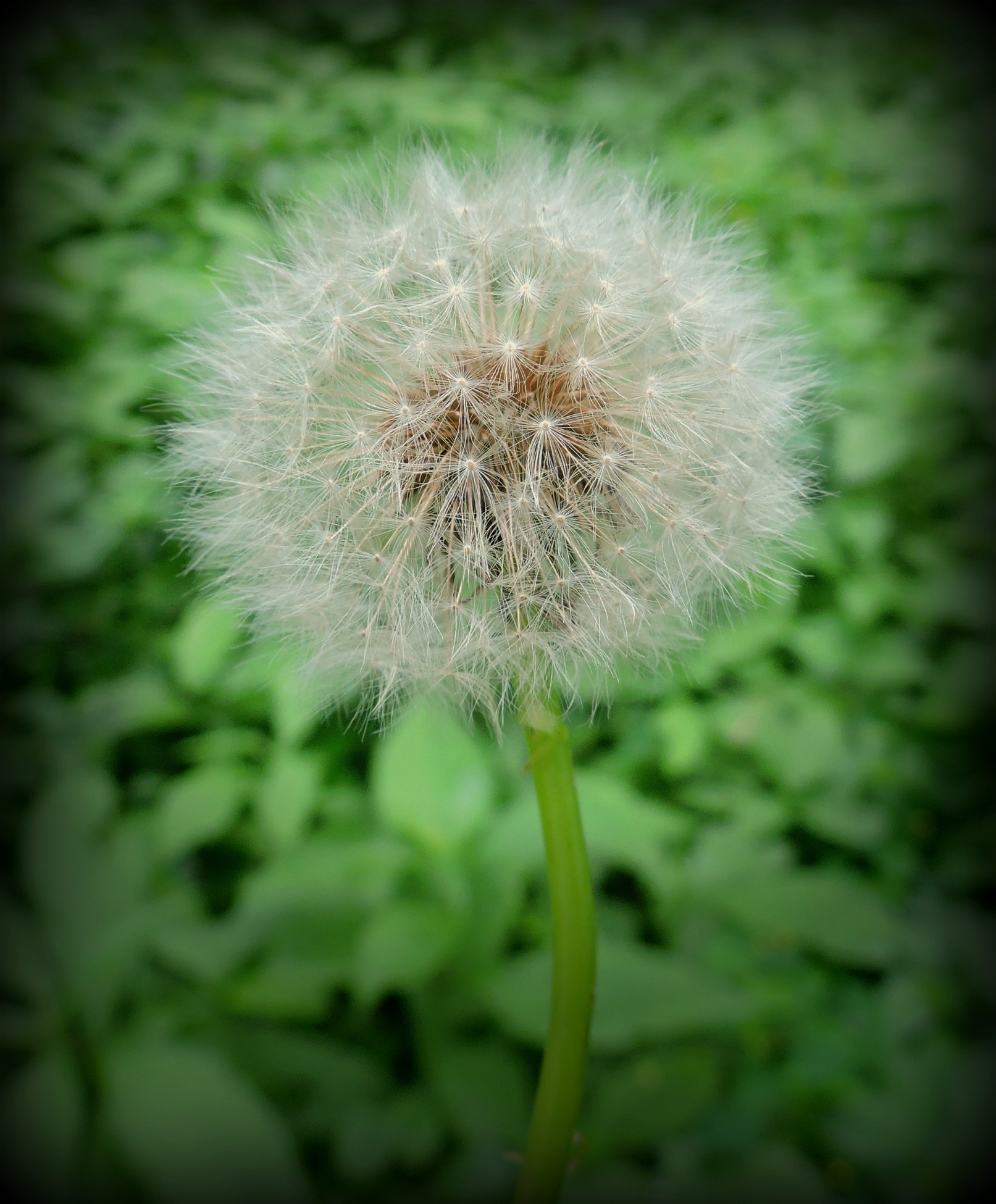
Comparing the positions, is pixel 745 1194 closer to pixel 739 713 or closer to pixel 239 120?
pixel 739 713

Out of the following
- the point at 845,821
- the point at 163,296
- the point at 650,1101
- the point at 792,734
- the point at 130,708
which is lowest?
the point at 650,1101

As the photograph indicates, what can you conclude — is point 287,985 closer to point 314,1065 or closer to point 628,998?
point 314,1065

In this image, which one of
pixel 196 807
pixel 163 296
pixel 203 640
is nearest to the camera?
pixel 196 807

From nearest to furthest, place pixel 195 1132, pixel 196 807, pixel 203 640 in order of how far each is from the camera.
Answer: pixel 195 1132
pixel 196 807
pixel 203 640

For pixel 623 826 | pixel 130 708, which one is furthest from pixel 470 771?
pixel 130 708

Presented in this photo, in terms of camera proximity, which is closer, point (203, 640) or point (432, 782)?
point (432, 782)

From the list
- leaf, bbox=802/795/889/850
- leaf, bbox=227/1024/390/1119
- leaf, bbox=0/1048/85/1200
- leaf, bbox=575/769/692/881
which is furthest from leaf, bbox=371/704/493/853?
leaf, bbox=802/795/889/850

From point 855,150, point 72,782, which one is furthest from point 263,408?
point 855,150
